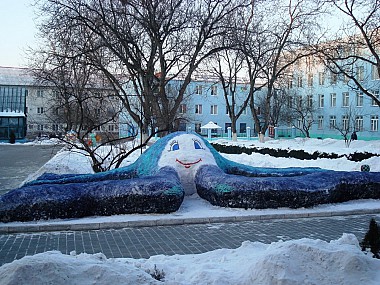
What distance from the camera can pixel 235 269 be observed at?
558 cm

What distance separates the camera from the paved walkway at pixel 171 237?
748 centimetres

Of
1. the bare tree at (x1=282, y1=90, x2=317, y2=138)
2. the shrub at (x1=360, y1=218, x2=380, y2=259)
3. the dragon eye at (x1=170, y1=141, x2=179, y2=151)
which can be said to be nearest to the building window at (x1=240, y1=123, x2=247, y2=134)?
the bare tree at (x1=282, y1=90, x2=317, y2=138)

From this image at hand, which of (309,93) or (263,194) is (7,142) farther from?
(263,194)

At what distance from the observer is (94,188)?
32.7 feet

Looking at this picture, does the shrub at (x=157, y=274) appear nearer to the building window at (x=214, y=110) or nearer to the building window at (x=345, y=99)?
the building window at (x=345, y=99)

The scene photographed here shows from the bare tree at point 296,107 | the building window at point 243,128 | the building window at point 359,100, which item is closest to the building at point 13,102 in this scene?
the building window at point 243,128

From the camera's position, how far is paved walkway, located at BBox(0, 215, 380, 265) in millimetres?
7484

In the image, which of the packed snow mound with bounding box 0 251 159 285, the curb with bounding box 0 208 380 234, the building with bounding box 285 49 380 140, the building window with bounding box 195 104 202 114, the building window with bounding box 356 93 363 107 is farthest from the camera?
the building window with bounding box 195 104 202 114

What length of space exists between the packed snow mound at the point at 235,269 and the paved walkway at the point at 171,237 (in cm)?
177

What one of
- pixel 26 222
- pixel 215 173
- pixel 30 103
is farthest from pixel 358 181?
pixel 30 103

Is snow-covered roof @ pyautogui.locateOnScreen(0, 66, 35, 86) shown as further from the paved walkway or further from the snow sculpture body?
the paved walkway

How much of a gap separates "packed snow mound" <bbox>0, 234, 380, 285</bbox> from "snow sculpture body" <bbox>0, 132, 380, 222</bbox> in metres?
4.07

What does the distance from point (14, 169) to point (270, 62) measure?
17.8 meters

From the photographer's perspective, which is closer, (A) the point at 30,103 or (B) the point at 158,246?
(B) the point at 158,246
